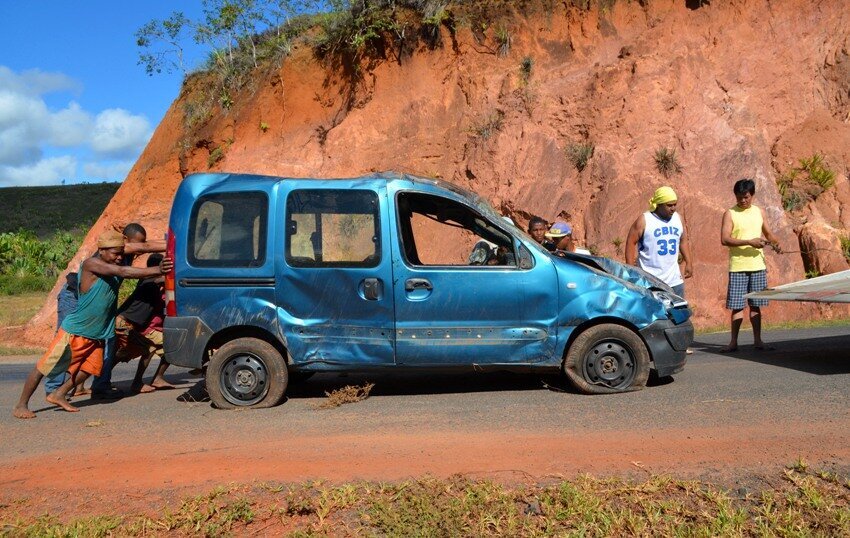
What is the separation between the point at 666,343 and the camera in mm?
6680

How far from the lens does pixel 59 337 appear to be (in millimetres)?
6754

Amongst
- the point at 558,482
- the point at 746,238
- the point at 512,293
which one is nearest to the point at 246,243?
the point at 512,293

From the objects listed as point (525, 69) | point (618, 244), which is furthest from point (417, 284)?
point (525, 69)

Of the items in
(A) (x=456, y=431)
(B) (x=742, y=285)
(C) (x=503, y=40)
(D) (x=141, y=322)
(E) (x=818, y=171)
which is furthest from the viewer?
(C) (x=503, y=40)

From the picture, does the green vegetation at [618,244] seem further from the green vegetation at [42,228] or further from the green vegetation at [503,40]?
the green vegetation at [42,228]

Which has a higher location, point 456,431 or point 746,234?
point 746,234

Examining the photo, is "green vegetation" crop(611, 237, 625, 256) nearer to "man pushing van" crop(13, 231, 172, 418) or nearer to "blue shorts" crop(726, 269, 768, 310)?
"blue shorts" crop(726, 269, 768, 310)

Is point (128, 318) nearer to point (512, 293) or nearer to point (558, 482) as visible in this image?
point (512, 293)

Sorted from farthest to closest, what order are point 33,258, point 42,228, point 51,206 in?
point 51,206 → point 42,228 → point 33,258

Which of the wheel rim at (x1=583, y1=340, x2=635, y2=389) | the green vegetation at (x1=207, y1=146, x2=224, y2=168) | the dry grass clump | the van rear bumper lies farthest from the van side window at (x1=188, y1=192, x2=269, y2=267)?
the green vegetation at (x1=207, y1=146, x2=224, y2=168)

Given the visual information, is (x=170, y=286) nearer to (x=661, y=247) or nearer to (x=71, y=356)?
(x=71, y=356)

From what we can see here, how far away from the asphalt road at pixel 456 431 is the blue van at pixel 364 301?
36 centimetres

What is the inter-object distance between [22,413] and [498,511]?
4912 mm

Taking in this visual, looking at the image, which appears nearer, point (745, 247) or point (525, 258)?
point (525, 258)
